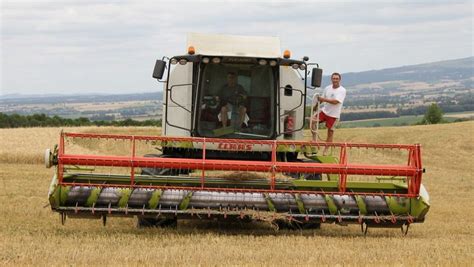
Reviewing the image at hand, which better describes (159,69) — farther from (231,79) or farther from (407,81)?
(407,81)

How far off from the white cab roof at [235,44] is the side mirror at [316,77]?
545 millimetres

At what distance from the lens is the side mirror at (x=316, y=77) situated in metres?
9.06

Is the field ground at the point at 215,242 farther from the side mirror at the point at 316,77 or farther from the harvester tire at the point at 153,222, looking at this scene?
the side mirror at the point at 316,77

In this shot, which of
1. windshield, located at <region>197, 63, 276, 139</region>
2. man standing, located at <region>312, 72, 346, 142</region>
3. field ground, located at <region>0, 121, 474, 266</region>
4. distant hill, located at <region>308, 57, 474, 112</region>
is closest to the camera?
field ground, located at <region>0, 121, 474, 266</region>

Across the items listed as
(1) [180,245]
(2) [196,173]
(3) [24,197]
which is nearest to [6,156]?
(3) [24,197]

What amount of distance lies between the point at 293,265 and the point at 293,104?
12.0ft

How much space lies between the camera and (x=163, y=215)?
760 centimetres

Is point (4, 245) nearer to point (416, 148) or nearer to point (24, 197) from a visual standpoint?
point (416, 148)

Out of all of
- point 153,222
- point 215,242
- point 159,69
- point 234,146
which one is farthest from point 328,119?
point 215,242

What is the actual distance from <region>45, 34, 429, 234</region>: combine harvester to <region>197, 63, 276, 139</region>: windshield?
0.01 metres

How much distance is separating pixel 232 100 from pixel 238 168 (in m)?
1.62

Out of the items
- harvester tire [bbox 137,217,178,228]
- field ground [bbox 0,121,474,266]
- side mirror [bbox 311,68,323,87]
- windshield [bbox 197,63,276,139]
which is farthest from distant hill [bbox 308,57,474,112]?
harvester tire [bbox 137,217,178,228]

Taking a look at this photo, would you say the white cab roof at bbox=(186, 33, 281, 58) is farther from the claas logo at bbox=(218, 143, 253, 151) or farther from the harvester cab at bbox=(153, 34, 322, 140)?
the claas logo at bbox=(218, 143, 253, 151)

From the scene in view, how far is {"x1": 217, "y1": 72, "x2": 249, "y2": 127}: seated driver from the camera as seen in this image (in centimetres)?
906
